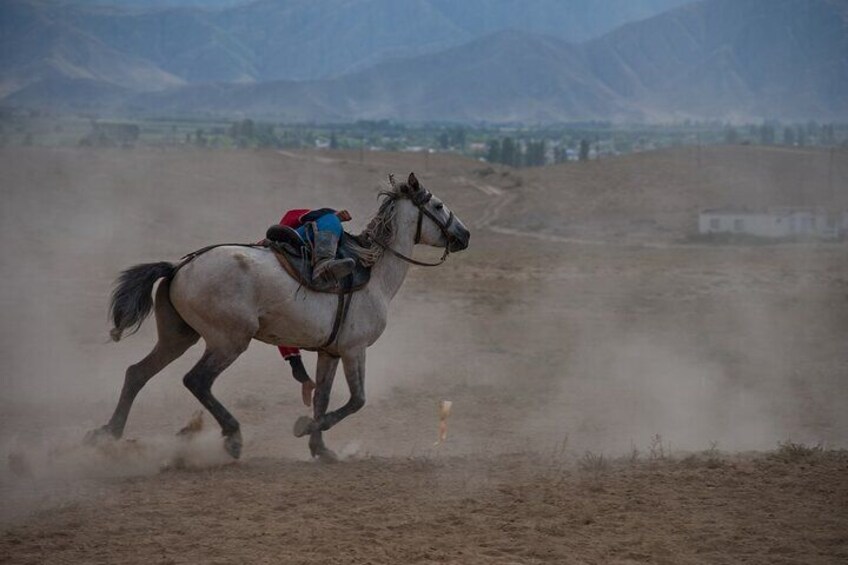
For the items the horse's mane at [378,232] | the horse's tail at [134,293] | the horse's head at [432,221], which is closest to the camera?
the horse's tail at [134,293]

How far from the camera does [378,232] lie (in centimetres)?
1177

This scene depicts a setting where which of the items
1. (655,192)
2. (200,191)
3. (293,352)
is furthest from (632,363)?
(655,192)

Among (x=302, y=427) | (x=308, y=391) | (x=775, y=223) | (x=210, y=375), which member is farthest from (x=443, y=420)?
(x=775, y=223)

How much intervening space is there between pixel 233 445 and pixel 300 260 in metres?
1.82

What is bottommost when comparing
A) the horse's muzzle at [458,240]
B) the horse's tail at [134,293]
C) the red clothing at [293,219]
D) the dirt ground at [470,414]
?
the dirt ground at [470,414]

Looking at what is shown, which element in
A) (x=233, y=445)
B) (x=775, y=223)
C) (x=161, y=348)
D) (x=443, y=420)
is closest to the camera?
(x=233, y=445)

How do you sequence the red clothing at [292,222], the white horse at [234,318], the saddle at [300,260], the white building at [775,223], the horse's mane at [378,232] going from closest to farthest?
the white horse at [234,318]
the saddle at [300,260]
the horse's mane at [378,232]
the red clothing at [292,222]
the white building at [775,223]

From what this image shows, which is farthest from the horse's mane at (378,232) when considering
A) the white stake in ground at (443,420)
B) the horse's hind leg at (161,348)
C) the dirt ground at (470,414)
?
the white stake in ground at (443,420)

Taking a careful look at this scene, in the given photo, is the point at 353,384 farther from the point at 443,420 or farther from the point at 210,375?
the point at 443,420

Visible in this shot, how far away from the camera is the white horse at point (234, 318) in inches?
419

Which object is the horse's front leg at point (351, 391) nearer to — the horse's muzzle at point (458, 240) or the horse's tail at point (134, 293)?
the horse's muzzle at point (458, 240)

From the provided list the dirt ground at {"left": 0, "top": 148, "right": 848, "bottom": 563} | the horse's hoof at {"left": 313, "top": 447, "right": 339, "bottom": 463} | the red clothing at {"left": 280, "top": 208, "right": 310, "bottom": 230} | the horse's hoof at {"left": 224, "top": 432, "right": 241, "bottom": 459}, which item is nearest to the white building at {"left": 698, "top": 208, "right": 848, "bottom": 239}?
the dirt ground at {"left": 0, "top": 148, "right": 848, "bottom": 563}

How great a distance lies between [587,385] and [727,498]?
7965 mm

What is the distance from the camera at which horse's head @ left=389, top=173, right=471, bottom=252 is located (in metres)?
11.8
